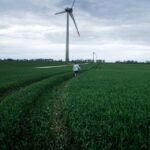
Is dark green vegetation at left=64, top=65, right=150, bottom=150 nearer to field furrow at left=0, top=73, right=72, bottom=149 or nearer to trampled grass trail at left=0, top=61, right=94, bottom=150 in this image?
trampled grass trail at left=0, top=61, right=94, bottom=150

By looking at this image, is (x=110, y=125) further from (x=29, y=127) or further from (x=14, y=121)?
(x=14, y=121)

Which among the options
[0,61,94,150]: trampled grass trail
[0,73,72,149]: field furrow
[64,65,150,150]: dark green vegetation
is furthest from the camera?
[0,73,72,149]: field furrow

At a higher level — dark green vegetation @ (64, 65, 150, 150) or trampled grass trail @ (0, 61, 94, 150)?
dark green vegetation @ (64, 65, 150, 150)

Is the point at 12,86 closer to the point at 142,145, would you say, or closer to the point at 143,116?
the point at 143,116

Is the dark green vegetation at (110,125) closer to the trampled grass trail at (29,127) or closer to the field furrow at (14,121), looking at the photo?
the trampled grass trail at (29,127)

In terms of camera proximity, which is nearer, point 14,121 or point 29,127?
point 29,127

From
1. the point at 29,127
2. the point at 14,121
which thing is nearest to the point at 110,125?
the point at 29,127

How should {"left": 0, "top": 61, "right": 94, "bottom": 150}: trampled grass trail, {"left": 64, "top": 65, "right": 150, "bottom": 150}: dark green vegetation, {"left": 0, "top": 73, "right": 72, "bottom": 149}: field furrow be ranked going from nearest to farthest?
{"left": 64, "top": 65, "right": 150, "bottom": 150}: dark green vegetation, {"left": 0, "top": 61, "right": 94, "bottom": 150}: trampled grass trail, {"left": 0, "top": 73, "right": 72, "bottom": 149}: field furrow

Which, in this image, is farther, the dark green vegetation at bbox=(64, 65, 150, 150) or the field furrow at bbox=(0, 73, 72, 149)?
the field furrow at bbox=(0, 73, 72, 149)

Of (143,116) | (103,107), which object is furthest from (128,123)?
(103,107)

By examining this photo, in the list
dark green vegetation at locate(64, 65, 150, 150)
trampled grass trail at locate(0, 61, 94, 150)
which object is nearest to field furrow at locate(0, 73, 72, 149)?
trampled grass trail at locate(0, 61, 94, 150)

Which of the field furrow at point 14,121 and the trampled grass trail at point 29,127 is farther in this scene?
the field furrow at point 14,121

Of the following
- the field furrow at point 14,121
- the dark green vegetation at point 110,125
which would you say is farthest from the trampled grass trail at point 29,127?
the dark green vegetation at point 110,125

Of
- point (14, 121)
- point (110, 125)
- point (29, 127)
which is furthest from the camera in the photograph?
point (14, 121)
